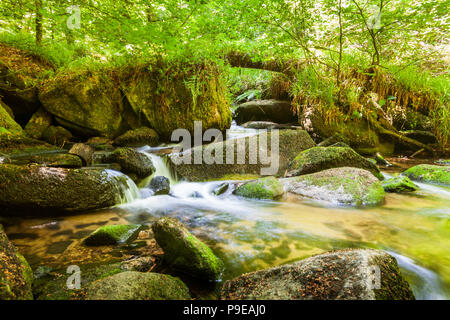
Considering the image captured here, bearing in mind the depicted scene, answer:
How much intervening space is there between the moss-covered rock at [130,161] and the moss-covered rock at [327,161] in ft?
9.43

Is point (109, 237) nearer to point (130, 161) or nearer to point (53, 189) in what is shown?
point (53, 189)

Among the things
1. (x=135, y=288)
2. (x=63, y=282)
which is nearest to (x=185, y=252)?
(x=135, y=288)

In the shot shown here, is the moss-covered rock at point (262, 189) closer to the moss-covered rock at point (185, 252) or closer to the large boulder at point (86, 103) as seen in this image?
the moss-covered rock at point (185, 252)

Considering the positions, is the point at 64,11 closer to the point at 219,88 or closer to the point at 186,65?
the point at 186,65

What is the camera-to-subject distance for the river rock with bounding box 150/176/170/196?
163 inches

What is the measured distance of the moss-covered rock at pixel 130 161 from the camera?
4113 millimetres

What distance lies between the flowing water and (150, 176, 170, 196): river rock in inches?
6.1

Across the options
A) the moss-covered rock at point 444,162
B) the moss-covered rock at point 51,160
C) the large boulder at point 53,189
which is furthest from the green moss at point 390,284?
the moss-covered rock at point 444,162

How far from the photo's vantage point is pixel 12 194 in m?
2.72

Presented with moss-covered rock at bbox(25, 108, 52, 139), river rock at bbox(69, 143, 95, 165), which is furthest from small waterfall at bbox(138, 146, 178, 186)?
moss-covered rock at bbox(25, 108, 52, 139)

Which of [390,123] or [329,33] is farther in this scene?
[390,123]

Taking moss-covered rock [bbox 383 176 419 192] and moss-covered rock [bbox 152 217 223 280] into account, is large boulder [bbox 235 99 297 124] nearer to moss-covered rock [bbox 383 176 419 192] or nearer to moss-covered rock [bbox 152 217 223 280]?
moss-covered rock [bbox 383 176 419 192]
